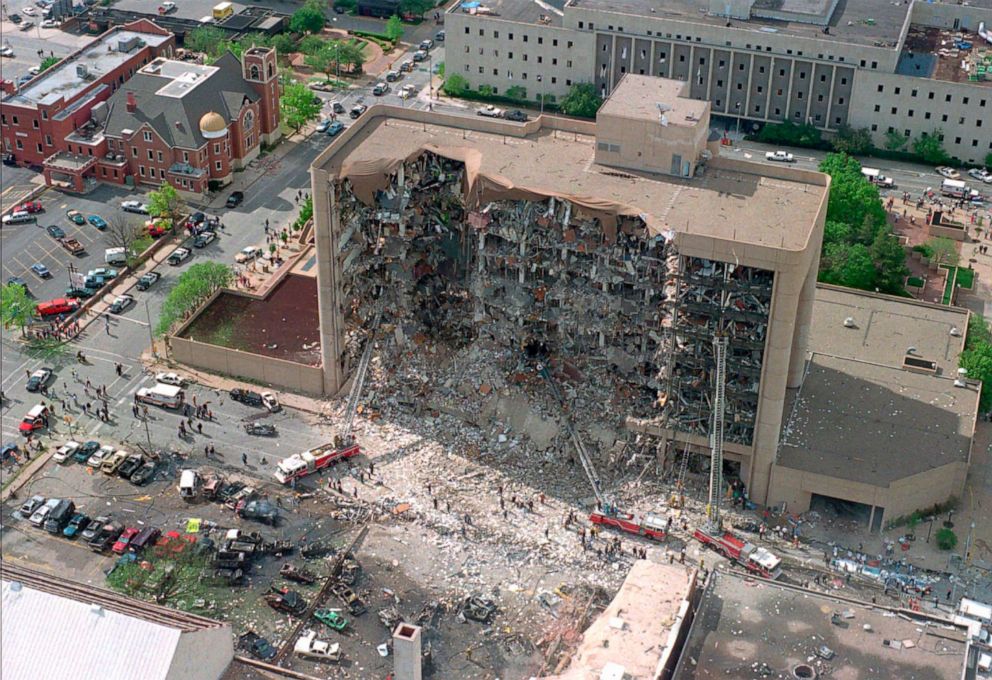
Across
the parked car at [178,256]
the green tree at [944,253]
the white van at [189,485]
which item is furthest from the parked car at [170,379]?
the green tree at [944,253]

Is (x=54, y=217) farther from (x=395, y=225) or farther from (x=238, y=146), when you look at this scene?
(x=395, y=225)

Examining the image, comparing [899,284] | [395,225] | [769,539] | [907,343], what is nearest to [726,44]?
[899,284]

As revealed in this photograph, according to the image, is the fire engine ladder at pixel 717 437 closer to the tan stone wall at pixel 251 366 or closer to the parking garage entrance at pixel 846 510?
the parking garage entrance at pixel 846 510

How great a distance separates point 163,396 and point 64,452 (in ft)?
37.0

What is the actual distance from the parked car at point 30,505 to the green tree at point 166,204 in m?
51.8

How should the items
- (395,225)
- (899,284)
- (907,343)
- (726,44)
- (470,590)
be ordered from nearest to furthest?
→ (470,590), (395,225), (907,343), (899,284), (726,44)

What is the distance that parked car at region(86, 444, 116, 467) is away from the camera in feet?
434

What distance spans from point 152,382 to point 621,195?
5203 cm

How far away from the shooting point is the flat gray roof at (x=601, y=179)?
12181cm

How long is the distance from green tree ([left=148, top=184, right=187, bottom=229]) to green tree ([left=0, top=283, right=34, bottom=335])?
73.1 feet

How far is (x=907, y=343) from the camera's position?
144 m

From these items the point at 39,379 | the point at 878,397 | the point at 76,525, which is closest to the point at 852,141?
the point at 878,397

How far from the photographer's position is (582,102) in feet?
648

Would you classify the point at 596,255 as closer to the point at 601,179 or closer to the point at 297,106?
the point at 601,179
